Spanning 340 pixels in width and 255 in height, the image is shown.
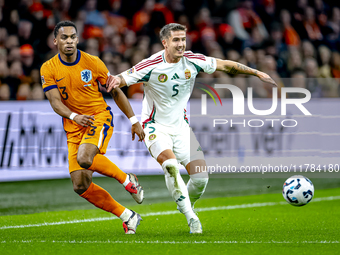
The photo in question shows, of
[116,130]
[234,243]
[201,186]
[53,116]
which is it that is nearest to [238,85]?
[116,130]

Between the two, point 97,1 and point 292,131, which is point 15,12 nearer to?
point 97,1

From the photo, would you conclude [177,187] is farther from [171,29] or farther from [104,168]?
[171,29]

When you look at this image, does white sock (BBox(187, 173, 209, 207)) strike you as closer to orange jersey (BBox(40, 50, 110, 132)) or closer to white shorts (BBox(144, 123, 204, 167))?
white shorts (BBox(144, 123, 204, 167))

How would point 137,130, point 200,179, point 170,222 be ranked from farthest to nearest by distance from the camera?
1. point 170,222
2. point 200,179
3. point 137,130

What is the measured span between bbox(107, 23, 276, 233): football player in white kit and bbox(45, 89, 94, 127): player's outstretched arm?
0.43 metres

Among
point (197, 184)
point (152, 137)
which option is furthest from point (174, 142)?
point (197, 184)

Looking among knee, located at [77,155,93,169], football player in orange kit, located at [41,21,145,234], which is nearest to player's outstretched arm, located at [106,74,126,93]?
football player in orange kit, located at [41,21,145,234]

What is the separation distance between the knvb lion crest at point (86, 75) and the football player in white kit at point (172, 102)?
0.35 meters

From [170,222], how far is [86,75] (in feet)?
7.63

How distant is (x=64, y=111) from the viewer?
20.2ft

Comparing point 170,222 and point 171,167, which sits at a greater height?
point 171,167

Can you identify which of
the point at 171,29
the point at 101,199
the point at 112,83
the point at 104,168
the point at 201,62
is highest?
the point at 171,29

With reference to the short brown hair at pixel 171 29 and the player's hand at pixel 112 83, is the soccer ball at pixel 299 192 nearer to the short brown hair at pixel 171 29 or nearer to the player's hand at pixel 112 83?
the short brown hair at pixel 171 29

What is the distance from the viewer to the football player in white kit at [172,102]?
20.4ft
